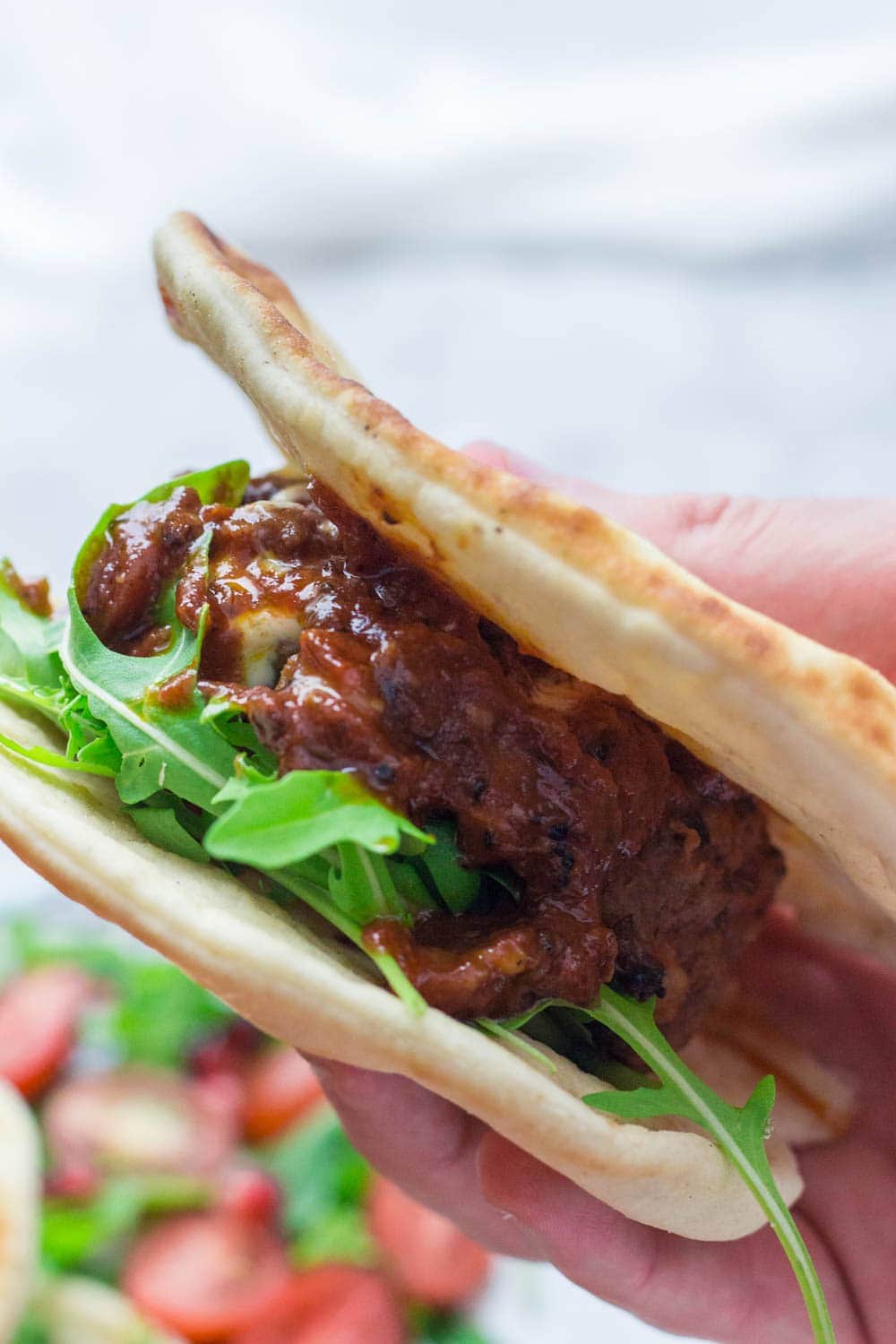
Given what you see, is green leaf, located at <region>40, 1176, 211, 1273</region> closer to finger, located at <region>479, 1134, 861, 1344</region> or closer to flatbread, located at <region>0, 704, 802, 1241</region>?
finger, located at <region>479, 1134, 861, 1344</region>

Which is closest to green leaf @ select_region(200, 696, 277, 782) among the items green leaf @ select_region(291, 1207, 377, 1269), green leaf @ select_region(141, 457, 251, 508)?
green leaf @ select_region(141, 457, 251, 508)

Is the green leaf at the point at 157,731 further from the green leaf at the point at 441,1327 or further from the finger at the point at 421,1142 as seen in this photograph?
the green leaf at the point at 441,1327

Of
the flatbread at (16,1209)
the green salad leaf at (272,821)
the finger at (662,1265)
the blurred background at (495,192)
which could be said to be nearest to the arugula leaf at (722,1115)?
the green salad leaf at (272,821)

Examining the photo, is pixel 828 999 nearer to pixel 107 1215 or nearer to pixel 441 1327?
pixel 441 1327

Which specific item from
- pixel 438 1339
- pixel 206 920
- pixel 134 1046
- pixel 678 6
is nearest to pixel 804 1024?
pixel 438 1339

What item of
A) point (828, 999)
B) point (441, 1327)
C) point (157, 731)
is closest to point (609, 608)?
point (157, 731)

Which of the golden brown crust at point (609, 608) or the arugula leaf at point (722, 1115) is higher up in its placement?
the golden brown crust at point (609, 608)
